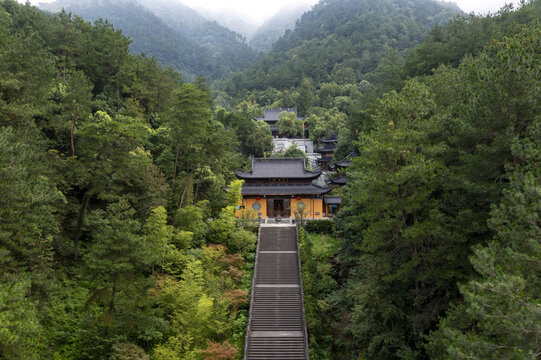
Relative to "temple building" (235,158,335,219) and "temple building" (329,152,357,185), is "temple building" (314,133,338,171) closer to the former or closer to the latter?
"temple building" (329,152,357,185)

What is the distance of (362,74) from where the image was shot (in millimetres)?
85125

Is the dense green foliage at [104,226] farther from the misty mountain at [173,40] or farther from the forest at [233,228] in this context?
the misty mountain at [173,40]

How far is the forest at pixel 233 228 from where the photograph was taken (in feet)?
25.1

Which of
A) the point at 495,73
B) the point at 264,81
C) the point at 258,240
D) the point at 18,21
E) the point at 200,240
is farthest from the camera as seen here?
the point at 264,81

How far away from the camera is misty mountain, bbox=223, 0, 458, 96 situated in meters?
88.4

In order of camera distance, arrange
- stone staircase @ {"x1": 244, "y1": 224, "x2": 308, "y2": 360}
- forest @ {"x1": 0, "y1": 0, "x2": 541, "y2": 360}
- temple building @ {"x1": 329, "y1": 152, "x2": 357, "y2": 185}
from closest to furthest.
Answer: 1. forest @ {"x1": 0, "y1": 0, "x2": 541, "y2": 360}
2. stone staircase @ {"x1": 244, "y1": 224, "x2": 308, "y2": 360}
3. temple building @ {"x1": 329, "y1": 152, "x2": 357, "y2": 185}

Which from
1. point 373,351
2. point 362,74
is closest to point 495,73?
point 373,351

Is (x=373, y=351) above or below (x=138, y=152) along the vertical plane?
below

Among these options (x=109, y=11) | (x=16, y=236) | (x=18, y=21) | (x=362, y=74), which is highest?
(x=109, y=11)

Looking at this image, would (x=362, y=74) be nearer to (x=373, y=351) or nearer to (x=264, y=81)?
(x=264, y=81)

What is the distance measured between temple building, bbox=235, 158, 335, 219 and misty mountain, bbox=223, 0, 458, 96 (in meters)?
53.4

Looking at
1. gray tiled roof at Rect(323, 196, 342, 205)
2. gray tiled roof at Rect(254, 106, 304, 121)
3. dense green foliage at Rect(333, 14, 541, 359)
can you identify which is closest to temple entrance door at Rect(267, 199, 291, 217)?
gray tiled roof at Rect(323, 196, 342, 205)

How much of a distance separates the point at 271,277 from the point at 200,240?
4830mm

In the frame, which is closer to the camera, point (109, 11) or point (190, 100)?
point (190, 100)
